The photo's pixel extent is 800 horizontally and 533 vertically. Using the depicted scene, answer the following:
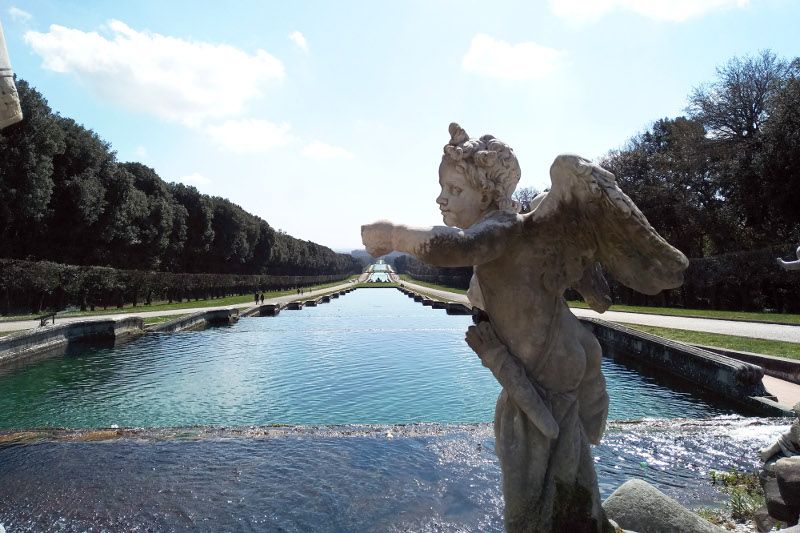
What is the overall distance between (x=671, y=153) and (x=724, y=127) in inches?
A: 185

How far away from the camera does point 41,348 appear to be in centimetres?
1514

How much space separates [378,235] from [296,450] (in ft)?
15.9

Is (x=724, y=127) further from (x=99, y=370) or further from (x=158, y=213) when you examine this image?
(x=158, y=213)

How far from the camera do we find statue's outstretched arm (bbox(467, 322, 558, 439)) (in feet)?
7.22

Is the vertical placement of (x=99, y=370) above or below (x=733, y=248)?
below

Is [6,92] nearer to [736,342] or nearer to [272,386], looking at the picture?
[272,386]

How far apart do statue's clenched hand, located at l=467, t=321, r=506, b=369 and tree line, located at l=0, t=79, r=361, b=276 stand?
25.5 metres

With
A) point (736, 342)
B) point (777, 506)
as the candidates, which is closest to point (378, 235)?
point (777, 506)

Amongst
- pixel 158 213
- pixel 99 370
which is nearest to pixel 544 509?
pixel 99 370

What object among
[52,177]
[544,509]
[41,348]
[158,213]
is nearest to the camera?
[544,509]

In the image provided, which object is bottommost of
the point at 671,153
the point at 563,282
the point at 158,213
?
the point at 563,282

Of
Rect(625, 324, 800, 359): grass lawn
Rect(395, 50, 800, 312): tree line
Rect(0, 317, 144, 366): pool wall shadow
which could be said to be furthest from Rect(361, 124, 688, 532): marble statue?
Rect(395, 50, 800, 312): tree line

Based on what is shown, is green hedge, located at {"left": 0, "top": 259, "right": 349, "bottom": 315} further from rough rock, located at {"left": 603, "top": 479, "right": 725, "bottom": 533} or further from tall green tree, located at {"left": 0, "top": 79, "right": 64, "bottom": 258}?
rough rock, located at {"left": 603, "top": 479, "right": 725, "bottom": 533}

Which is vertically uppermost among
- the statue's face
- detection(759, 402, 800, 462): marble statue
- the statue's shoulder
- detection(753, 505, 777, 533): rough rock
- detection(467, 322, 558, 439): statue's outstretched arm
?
the statue's face
